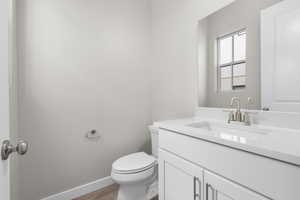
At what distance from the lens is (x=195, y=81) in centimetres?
154

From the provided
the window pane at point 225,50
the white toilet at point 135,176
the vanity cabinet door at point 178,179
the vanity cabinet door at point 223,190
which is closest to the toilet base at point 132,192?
the white toilet at point 135,176

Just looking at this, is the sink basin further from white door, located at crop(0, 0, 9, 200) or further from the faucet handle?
white door, located at crop(0, 0, 9, 200)

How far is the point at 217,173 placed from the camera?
2.49ft

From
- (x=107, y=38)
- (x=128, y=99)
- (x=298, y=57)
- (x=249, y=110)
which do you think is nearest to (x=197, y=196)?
(x=249, y=110)

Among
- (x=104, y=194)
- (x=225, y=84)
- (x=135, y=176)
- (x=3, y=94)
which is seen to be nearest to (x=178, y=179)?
(x=135, y=176)

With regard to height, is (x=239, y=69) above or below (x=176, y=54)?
below

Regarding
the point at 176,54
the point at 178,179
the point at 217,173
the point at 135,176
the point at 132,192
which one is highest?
the point at 176,54

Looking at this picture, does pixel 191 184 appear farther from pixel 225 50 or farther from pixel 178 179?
pixel 225 50

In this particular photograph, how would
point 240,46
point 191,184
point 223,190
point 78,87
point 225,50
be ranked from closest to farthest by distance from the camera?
point 223,190 → point 191,184 → point 240,46 → point 225,50 → point 78,87

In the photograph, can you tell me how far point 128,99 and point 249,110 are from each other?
4.22 ft

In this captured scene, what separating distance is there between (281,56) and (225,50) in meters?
0.42

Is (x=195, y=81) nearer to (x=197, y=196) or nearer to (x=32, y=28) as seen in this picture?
(x=197, y=196)

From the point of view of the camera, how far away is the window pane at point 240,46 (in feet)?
3.88

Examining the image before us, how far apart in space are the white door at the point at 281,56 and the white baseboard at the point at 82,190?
5.64ft
